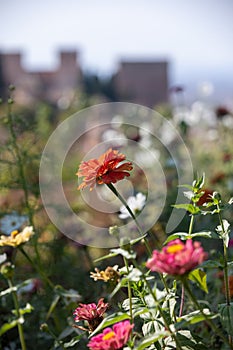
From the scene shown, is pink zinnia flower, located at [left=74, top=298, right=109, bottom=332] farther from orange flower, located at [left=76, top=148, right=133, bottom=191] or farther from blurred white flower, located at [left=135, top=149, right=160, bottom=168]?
blurred white flower, located at [left=135, top=149, right=160, bottom=168]

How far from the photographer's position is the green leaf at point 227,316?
1.97ft

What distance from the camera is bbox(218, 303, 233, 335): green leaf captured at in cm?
60

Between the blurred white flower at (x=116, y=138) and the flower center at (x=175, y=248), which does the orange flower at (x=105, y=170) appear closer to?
the flower center at (x=175, y=248)

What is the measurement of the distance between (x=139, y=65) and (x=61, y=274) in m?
8.40

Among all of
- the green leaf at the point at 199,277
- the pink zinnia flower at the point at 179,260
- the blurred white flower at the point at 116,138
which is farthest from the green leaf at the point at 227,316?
the blurred white flower at the point at 116,138

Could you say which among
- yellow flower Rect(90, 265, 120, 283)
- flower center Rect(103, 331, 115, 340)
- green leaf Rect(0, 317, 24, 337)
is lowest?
yellow flower Rect(90, 265, 120, 283)

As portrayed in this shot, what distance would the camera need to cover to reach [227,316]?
2.00 feet

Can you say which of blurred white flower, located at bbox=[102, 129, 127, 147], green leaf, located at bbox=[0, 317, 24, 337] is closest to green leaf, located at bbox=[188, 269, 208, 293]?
green leaf, located at bbox=[0, 317, 24, 337]

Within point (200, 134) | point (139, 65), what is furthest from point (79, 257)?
point (139, 65)

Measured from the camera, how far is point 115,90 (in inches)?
291

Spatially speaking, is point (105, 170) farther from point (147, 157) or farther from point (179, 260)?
point (147, 157)

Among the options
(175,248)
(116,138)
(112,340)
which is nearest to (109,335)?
(112,340)

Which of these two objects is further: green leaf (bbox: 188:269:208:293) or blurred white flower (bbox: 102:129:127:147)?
blurred white flower (bbox: 102:129:127:147)

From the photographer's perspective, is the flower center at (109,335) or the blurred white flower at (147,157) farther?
the blurred white flower at (147,157)
